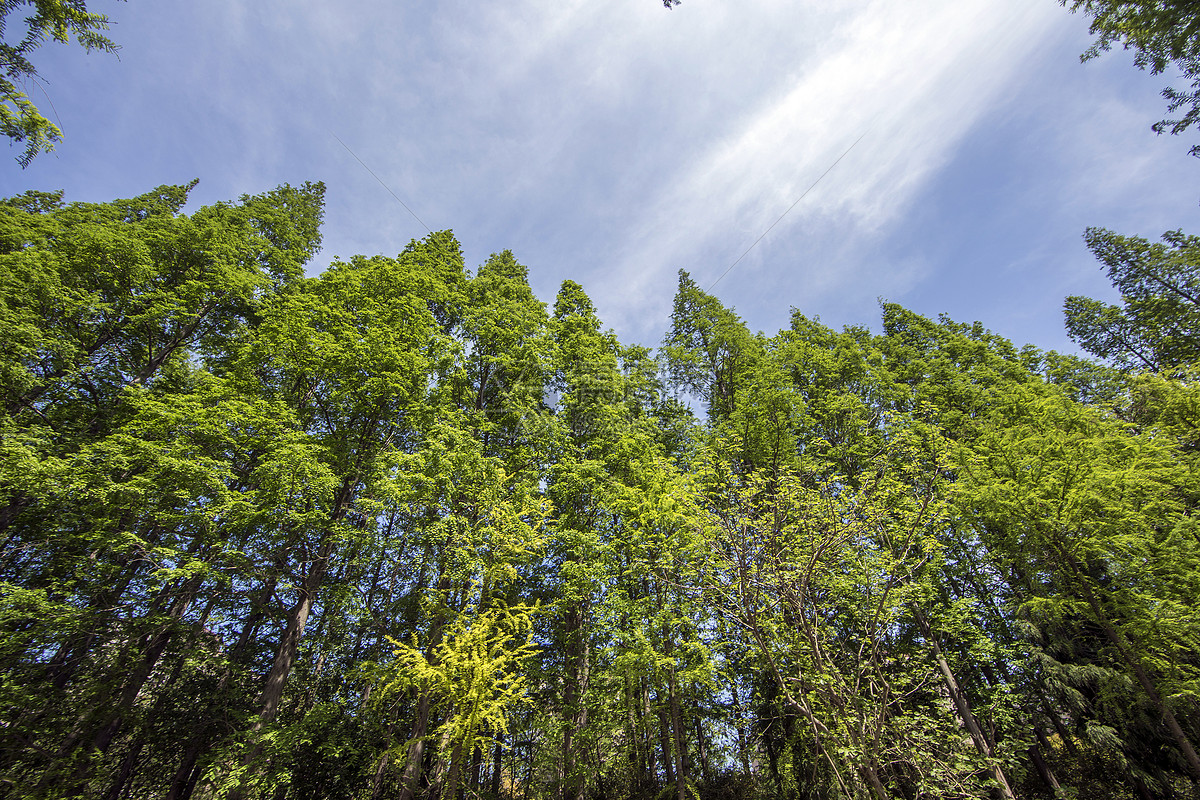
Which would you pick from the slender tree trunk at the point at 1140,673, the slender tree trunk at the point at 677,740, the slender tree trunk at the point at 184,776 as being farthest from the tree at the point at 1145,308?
the slender tree trunk at the point at 184,776

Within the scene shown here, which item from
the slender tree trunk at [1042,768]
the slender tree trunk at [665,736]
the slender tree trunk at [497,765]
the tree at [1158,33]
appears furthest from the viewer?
the slender tree trunk at [497,765]

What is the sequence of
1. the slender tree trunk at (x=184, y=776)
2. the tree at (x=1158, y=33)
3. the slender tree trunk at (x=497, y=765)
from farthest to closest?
the slender tree trunk at (x=497, y=765) → the slender tree trunk at (x=184, y=776) → the tree at (x=1158, y=33)

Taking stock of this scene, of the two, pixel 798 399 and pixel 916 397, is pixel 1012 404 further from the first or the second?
pixel 798 399

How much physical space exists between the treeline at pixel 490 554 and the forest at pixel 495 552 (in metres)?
0.10

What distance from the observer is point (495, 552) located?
8.65m

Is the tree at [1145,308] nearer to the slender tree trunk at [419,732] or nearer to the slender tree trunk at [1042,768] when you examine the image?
the slender tree trunk at [1042,768]

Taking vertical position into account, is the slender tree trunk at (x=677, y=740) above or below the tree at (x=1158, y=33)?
below

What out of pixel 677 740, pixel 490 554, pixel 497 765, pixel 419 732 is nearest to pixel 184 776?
pixel 497 765

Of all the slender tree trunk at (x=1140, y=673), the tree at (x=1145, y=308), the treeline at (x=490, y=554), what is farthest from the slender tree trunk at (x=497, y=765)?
the tree at (x=1145, y=308)

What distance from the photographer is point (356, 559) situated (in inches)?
356

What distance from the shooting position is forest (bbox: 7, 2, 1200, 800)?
8.02 meters

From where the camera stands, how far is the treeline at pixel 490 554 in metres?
8.10

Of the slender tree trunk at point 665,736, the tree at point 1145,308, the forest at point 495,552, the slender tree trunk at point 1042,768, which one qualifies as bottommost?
the slender tree trunk at point 1042,768

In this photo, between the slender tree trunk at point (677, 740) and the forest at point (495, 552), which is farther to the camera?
the slender tree trunk at point (677, 740)
